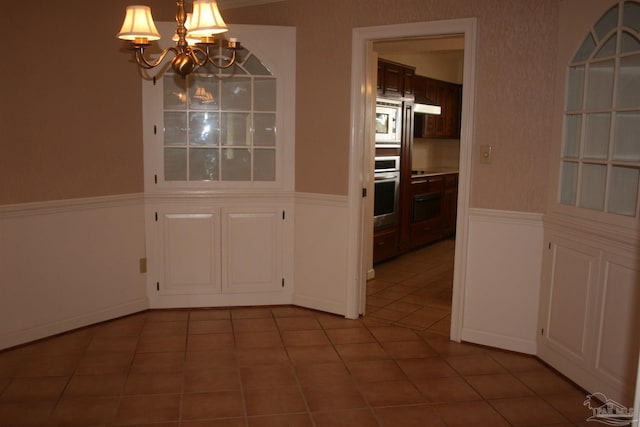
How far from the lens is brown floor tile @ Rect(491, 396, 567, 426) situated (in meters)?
2.76

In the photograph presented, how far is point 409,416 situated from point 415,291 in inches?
92.6

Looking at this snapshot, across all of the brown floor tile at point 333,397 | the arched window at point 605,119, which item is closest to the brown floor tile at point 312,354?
the brown floor tile at point 333,397

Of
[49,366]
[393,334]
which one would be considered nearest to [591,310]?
[393,334]

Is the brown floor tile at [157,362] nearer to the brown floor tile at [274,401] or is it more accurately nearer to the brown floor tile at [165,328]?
the brown floor tile at [165,328]

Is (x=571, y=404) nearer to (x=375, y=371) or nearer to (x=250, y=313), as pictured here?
(x=375, y=371)

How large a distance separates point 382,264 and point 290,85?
257 centimetres

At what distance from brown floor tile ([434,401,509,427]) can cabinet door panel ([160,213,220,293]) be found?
218cm

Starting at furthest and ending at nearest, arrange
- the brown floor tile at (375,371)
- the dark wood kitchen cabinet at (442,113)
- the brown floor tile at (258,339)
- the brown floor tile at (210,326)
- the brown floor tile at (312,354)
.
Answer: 1. the dark wood kitchen cabinet at (442,113)
2. the brown floor tile at (210,326)
3. the brown floor tile at (258,339)
4. the brown floor tile at (312,354)
5. the brown floor tile at (375,371)

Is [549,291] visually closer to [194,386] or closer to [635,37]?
[635,37]

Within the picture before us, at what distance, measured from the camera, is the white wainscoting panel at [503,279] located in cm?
351

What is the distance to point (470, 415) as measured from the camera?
281 centimetres

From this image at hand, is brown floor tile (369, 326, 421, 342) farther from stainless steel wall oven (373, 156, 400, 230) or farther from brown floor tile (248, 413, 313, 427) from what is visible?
stainless steel wall oven (373, 156, 400, 230)

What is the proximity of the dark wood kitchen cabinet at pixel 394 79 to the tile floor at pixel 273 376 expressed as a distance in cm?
248

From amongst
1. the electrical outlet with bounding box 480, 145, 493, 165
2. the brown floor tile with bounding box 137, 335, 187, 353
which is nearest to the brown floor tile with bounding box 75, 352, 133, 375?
the brown floor tile with bounding box 137, 335, 187, 353
